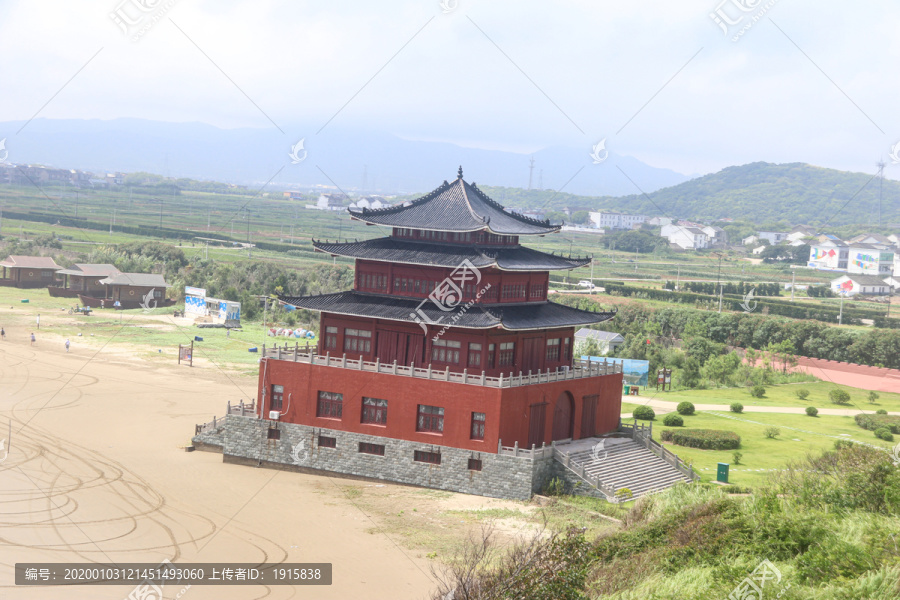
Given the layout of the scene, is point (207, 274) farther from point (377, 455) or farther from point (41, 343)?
point (377, 455)

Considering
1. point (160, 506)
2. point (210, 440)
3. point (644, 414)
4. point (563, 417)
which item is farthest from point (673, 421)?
point (160, 506)

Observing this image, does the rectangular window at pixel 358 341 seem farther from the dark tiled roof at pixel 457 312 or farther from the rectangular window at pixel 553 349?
the rectangular window at pixel 553 349

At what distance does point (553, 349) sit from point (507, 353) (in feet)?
13.3

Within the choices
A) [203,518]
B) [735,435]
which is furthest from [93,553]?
[735,435]

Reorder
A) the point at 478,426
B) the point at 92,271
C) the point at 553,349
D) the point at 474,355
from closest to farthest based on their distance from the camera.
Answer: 1. the point at 478,426
2. the point at 474,355
3. the point at 553,349
4. the point at 92,271

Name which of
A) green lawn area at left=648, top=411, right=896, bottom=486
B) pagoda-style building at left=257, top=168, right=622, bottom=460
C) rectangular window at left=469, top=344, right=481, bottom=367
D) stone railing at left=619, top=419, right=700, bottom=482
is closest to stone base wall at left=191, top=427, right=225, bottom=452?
pagoda-style building at left=257, top=168, right=622, bottom=460

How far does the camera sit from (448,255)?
41094mm

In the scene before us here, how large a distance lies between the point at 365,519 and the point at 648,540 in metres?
13.0

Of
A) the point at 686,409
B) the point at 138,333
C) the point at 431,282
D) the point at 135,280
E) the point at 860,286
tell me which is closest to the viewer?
the point at 431,282

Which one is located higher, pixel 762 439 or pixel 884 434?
pixel 884 434

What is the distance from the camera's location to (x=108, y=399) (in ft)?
173

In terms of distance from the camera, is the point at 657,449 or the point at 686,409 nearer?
the point at 657,449

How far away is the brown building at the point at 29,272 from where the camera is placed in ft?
325

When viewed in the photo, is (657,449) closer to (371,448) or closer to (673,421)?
(673,421)
